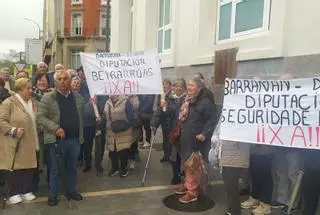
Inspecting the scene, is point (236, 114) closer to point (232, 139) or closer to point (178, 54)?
point (232, 139)

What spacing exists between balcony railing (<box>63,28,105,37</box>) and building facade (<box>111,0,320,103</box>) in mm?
27498

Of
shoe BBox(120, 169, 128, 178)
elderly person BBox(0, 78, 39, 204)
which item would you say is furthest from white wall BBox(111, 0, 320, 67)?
elderly person BBox(0, 78, 39, 204)

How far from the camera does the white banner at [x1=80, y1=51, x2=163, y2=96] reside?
6.27 meters

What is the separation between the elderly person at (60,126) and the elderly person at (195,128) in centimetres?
152

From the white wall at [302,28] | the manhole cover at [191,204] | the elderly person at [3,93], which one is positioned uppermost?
the white wall at [302,28]

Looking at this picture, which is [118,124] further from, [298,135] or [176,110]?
[298,135]

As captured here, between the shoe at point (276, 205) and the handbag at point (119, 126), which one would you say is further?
the handbag at point (119, 126)

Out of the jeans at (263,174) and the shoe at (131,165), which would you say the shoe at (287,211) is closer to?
the jeans at (263,174)

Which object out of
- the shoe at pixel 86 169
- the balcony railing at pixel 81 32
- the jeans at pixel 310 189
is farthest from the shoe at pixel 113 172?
the balcony railing at pixel 81 32

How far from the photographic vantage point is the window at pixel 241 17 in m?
6.64

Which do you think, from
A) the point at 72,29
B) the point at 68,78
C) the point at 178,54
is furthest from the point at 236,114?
the point at 72,29

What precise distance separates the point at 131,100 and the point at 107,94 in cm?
56

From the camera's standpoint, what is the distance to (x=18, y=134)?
197 inches

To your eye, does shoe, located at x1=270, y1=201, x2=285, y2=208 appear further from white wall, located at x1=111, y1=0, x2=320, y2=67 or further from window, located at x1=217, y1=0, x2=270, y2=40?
window, located at x1=217, y1=0, x2=270, y2=40
